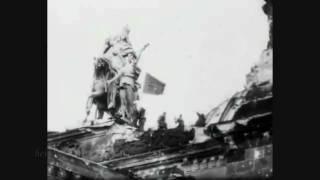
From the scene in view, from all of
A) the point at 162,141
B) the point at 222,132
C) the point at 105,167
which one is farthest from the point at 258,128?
the point at 105,167

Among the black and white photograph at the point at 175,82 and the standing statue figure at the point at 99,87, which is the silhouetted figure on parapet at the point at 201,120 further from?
the standing statue figure at the point at 99,87

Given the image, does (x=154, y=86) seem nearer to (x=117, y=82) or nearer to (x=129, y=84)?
(x=129, y=84)

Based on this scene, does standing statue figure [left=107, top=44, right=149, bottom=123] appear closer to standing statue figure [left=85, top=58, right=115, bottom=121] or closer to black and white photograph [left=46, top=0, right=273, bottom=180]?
black and white photograph [left=46, top=0, right=273, bottom=180]

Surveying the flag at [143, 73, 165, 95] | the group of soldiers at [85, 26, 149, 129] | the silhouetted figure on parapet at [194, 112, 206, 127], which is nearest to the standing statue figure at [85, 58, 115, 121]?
the group of soldiers at [85, 26, 149, 129]

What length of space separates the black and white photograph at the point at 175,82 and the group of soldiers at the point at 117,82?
1 centimetres

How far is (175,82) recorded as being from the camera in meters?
12.5

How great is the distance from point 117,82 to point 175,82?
2.44 feet

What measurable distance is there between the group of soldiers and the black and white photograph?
1 centimetres

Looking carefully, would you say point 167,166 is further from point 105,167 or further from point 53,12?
point 53,12

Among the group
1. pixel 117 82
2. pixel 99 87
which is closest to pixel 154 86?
pixel 117 82

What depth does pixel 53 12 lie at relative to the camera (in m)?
12.7

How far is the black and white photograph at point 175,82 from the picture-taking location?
12500mm

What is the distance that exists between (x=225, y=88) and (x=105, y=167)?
5.93 ft

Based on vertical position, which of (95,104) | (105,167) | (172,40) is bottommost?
(105,167)
